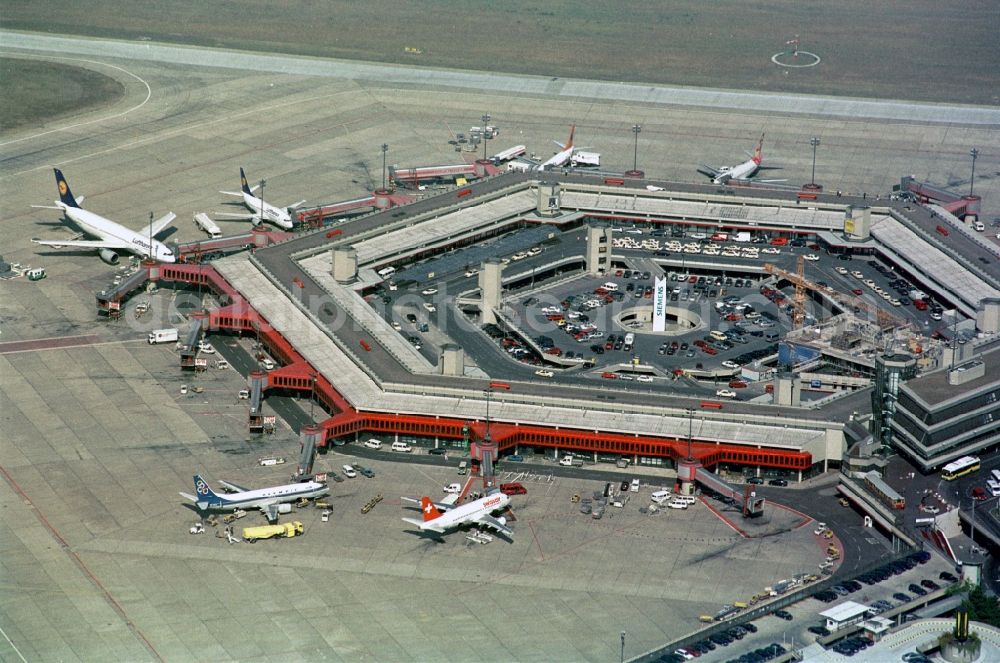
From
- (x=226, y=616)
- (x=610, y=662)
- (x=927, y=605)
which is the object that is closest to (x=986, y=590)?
(x=927, y=605)

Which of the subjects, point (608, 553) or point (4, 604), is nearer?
point (4, 604)

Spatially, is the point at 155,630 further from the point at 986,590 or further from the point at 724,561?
the point at 986,590

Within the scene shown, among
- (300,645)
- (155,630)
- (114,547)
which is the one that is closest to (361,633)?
(300,645)

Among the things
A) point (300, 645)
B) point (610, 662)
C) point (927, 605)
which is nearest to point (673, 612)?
point (610, 662)

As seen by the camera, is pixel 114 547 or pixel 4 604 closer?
pixel 4 604

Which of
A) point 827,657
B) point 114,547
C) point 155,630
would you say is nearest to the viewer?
point 827,657

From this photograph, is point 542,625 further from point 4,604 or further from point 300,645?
point 4,604

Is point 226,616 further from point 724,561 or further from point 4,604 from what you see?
point 724,561

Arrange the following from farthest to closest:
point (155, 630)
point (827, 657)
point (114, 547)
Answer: point (114, 547) → point (155, 630) → point (827, 657)
